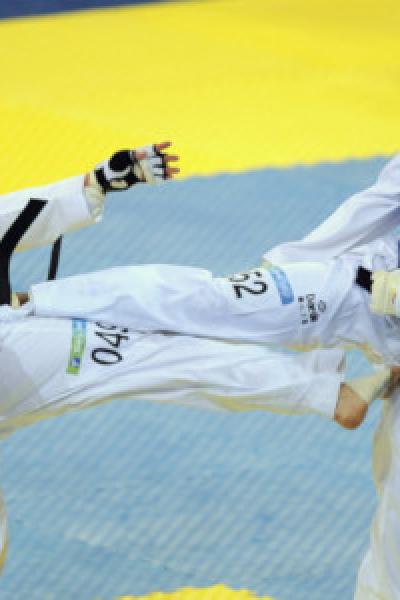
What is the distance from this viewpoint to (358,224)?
3863 mm

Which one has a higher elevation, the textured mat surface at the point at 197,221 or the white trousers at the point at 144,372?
the white trousers at the point at 144,372

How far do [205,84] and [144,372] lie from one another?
5.68 m

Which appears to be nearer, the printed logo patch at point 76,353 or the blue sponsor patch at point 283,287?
the printed logo patch at point 76,353

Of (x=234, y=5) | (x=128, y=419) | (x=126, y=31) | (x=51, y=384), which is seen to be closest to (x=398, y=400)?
(x=51, y=384)

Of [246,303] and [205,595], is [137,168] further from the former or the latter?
[205,595]

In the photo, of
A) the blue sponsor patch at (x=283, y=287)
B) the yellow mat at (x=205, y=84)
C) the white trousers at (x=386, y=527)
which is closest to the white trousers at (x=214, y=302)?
the blue sponsor patch at (x=283, y=287)

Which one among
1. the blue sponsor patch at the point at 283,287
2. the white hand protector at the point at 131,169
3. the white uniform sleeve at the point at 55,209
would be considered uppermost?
the white hand protector at the point at 131,169

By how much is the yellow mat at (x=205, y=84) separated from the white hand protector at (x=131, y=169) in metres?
3.43

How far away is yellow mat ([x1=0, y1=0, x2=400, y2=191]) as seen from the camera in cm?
779

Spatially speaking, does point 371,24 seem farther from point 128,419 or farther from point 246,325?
point 246,325

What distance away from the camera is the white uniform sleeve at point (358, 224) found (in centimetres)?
385

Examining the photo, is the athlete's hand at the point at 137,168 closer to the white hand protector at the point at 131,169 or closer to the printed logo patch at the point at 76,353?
the white hand protector at the point at 131,169

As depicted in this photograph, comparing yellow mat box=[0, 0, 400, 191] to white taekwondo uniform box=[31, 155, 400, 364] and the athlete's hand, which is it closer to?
the athlete's hand

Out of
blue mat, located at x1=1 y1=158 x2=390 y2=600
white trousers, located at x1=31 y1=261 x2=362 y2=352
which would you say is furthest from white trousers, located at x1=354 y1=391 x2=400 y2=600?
blue mat, located at x1=1 y1=158 x2=390 y2=600
